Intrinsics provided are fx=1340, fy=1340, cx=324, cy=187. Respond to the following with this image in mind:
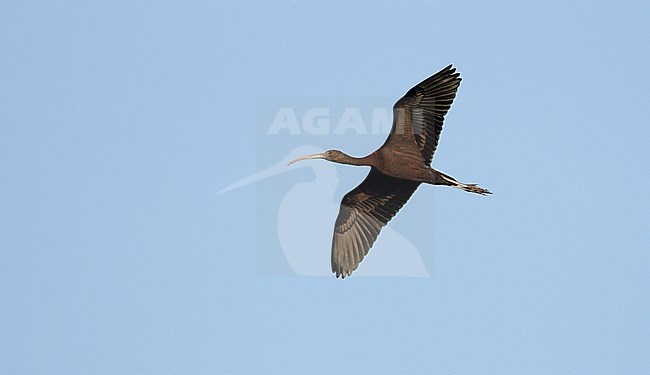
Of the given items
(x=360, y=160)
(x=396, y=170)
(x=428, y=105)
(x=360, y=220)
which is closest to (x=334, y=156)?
(x=360, y=160)

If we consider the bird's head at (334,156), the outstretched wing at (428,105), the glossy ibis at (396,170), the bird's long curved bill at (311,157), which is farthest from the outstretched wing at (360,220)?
the outstretched wing at (428,105)

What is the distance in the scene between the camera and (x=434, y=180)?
3222cm

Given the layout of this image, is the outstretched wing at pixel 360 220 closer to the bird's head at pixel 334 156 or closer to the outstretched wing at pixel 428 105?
the bird's head at pixel 334 156

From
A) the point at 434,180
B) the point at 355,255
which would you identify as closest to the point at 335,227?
the point at 355,255

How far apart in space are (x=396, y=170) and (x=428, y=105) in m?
1.84

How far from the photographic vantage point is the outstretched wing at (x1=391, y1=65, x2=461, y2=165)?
102ft

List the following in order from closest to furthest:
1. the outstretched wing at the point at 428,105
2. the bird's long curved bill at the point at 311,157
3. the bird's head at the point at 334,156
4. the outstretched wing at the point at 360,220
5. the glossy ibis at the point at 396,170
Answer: the outstretched wing at the point at 428,105 → the glossy ibis at the point at 396,170 → the bird's head at the point at 334,156 → the bird's long curved bill at the point at 311,157 → the outstretched wing at the point at 360,220

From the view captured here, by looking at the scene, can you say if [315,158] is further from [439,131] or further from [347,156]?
[439,131]

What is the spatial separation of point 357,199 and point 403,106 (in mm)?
4047

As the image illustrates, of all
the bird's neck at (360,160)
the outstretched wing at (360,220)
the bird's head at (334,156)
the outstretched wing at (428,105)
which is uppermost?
the outstretched wing at (428,105)

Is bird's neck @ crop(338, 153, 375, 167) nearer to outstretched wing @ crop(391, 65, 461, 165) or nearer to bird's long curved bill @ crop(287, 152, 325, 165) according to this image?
bird's long curved bill @ crop(287, 152, 325, 165)

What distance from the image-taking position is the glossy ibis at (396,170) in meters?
31.3

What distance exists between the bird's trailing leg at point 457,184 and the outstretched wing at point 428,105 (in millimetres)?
860

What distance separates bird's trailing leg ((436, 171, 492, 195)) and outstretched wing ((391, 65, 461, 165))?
0.86m
